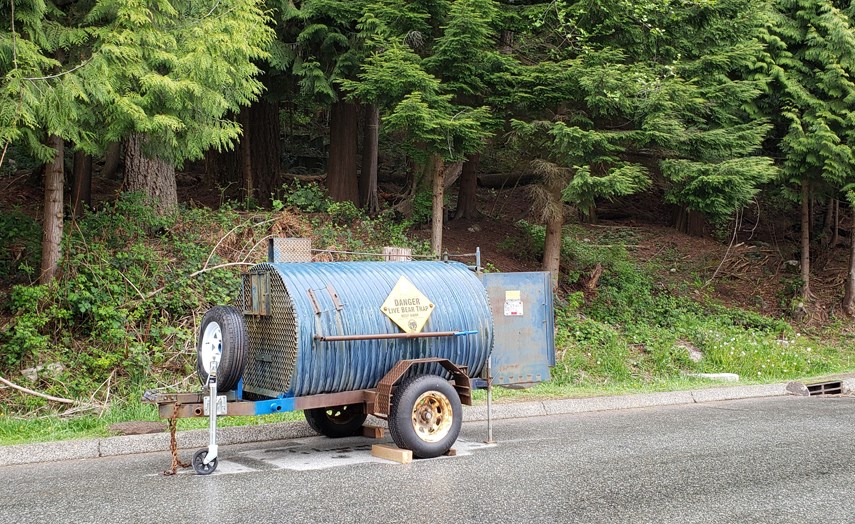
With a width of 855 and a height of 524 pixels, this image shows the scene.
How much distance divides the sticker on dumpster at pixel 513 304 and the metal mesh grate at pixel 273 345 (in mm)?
2733

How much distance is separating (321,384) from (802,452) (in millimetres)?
4882

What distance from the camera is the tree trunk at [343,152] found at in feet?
59.6

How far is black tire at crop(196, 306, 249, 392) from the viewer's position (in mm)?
7395

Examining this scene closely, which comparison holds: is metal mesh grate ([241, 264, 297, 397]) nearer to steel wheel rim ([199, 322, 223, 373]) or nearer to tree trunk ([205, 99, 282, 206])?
steel wheel rim ([199, 322, 223, 373])

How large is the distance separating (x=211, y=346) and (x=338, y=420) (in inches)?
84.5

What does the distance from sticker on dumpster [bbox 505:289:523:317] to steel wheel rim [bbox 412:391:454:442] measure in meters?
1.63

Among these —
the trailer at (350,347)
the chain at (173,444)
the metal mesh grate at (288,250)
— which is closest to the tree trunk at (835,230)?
the trailer at (350,347)

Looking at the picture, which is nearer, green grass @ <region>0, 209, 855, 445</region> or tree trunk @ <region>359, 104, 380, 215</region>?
green grass @ <region>0, 209, 855, 445</region>

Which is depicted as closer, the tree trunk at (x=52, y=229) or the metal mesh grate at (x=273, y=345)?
the metal mesh grate at (x=273, y=345)

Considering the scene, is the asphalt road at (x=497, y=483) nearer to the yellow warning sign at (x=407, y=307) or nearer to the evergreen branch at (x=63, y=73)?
the yellow warning sign at (x=407, y=307)

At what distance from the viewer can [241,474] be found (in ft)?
23.8

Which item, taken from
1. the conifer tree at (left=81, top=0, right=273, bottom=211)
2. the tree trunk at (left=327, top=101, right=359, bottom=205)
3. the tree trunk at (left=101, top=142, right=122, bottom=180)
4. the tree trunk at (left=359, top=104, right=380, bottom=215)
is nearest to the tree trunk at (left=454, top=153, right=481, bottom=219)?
the tree trunk at (left=359, top=104, right=380, bottom=215)

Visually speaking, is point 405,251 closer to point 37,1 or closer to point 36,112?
point 36,112

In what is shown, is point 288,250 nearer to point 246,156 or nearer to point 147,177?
point 147,177
